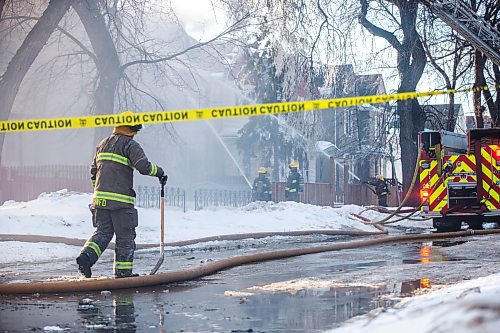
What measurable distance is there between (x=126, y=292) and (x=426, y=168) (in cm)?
964

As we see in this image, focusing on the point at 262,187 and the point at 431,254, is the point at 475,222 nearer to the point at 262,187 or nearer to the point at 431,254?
the point at 431,254

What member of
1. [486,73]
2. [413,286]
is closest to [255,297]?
[413,286]

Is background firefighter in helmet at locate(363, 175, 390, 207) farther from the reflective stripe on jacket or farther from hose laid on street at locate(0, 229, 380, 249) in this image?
the reflective stripe on jacket

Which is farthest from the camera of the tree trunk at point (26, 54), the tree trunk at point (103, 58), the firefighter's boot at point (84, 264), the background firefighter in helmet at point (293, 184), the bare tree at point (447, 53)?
the background firefighter in helmet at point (293, 184)

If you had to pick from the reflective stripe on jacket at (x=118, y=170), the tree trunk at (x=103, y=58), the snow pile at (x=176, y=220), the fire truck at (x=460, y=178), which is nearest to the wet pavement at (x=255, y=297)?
the reflective stripe on jacket at (x=118, y=170)

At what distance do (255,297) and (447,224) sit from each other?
9706 mm

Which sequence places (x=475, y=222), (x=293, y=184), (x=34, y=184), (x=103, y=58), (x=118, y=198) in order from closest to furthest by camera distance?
(x=118, y=198) < (x=475, y=222) < (x=103, y=58) < (x=34, y=184) < (x=293, y=184)

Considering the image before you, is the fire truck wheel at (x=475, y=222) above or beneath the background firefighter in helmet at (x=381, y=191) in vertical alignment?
beneath

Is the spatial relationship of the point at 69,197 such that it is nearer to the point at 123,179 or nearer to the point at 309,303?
the point at 123,179

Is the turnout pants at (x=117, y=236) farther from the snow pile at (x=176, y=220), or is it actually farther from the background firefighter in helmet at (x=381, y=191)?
the background firefighter in helmet at (x=381, y=191)

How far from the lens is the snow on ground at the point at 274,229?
3803 millimetres

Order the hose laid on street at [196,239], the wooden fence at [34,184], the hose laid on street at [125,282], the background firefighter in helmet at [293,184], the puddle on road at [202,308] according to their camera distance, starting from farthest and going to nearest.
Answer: the background firefighter in helmet at [293,184] → the wooden fence at [34,184] → the hose laid on street at [196,239] → the hose laid on street at [125,282] → the puddle on road at [202,308]

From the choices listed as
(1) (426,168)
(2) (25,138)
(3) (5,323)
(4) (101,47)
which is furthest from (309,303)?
(2) (25,138)

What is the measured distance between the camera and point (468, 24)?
59.2 ft
